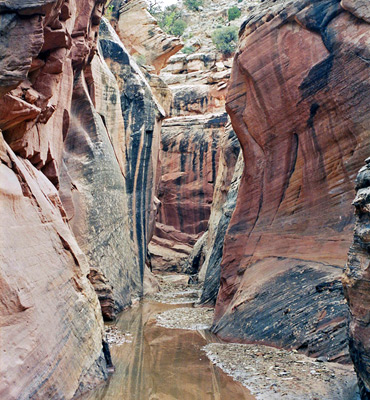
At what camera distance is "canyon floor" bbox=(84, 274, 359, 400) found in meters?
7.05

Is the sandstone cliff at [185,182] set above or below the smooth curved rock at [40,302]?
below

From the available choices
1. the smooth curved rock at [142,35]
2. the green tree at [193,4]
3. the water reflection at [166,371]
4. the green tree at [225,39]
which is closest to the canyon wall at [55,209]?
the water reflection at [166,371]

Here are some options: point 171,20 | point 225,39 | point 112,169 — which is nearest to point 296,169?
point 112,169

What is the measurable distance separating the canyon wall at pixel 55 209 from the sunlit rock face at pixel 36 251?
19 mm

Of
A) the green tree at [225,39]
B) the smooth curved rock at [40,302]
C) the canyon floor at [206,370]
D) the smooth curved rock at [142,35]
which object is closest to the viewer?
the smooth curved rock at [40,302]

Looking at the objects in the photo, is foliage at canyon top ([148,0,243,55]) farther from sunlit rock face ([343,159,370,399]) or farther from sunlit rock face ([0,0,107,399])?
sunlit rock face ([343,159,370,399])

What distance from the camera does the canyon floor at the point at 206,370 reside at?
278 inches

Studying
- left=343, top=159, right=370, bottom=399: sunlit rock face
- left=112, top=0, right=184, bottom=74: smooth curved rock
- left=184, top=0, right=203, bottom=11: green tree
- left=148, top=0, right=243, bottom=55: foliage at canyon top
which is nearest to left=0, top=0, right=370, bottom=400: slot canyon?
left=343, top=159, right=370, bottom=399: sunlit rock face

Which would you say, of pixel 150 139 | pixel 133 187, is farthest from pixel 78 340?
pixel 150 139

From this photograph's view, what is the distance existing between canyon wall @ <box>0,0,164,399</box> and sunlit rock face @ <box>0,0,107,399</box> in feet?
0.06

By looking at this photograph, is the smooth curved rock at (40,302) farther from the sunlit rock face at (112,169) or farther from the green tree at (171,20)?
the green tree at (171,20)

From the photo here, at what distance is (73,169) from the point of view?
52.0ft

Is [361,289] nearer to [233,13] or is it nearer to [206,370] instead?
[206,370]

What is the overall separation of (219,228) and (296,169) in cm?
718
